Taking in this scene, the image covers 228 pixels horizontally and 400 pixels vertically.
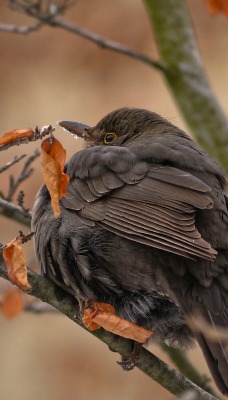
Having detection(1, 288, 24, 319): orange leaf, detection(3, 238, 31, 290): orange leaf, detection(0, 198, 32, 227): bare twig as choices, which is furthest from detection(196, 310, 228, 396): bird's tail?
detection(1, 288, 24, 319): orange leaf

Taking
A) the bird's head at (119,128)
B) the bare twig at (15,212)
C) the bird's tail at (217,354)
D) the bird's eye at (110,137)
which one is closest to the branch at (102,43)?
the bird's head at (119,128)

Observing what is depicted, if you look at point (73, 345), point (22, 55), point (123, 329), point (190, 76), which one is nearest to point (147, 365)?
point (123, 329)

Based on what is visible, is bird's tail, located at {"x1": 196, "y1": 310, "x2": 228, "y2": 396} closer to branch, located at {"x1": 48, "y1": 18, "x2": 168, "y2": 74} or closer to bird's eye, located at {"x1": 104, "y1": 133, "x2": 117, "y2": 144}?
bird's eye, located at {"x1": 104, "y1": 133, "x2": 117, "y2": 144}

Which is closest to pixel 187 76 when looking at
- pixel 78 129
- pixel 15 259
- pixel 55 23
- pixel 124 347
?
pixel 78 129

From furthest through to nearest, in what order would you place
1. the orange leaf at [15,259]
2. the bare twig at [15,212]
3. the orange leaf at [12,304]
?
the orange leaf at [12,304]
the bare twig at [15,212]
the orange leaf at [15,259]

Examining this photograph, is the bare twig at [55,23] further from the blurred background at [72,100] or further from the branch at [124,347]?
the blurred background at [72,100]

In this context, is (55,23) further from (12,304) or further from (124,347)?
(124,347)
